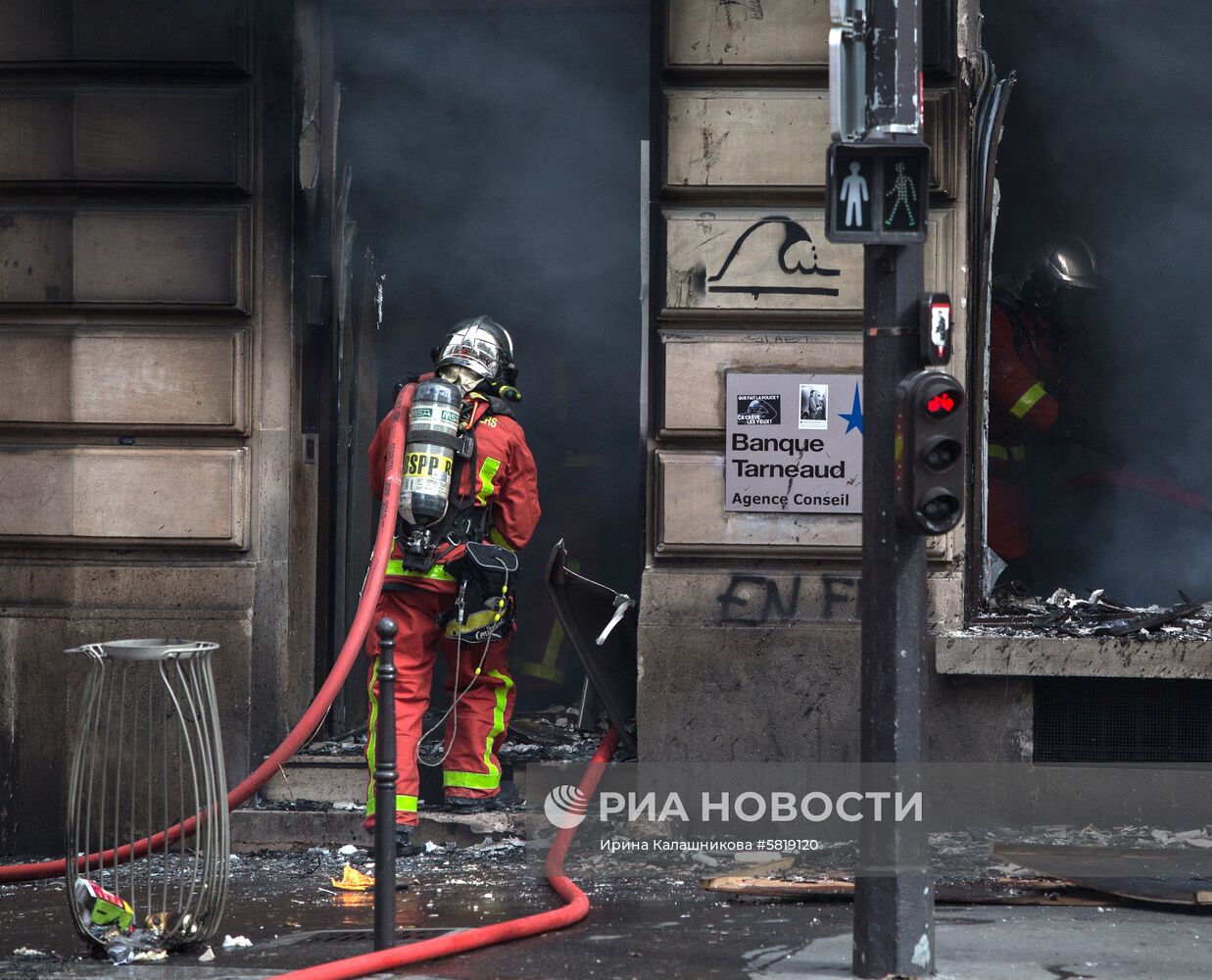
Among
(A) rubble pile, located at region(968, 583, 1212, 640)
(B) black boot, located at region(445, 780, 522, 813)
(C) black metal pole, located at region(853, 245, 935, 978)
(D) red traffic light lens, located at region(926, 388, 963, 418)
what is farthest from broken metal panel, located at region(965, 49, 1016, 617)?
(D) red traffic light lens, located at region(926, 388, 963, 418)

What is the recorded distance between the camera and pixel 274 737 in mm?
7145

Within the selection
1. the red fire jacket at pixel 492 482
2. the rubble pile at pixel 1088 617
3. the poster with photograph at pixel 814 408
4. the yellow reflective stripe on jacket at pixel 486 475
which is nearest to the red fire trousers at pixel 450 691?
the red fire jacket at pixel 492 482

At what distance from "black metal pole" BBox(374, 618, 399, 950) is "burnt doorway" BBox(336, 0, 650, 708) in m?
3.67

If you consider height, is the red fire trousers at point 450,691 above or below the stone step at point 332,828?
above

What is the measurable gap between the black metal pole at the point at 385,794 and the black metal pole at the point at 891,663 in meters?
1.39

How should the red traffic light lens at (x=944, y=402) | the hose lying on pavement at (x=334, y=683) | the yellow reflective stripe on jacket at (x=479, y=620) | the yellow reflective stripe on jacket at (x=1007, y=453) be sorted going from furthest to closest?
the yellow reflective stripe on jacket at (x=1007, y=453) → the yellow reflective stripe on jacket at (x=479, y=620) → the hose lying on pavement at (x=334, y=683) → the red traffic light lens at (x=944, y=402)

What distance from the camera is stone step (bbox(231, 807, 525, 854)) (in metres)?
6.59

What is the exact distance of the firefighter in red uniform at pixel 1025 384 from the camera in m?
7.58

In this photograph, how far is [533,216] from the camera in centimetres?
838

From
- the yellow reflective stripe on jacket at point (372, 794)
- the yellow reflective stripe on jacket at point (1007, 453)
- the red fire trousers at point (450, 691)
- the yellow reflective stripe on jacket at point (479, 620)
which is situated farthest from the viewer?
the yellow reflective stripe on jacket at point (1007, 453)

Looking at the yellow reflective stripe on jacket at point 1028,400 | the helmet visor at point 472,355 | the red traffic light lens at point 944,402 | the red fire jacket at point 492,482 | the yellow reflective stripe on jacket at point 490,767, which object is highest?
the helmet visor at point 472,355

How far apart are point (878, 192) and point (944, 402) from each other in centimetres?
63

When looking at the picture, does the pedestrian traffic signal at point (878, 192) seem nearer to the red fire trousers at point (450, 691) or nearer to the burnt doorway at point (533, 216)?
the red fire trousers at point (450, 691)

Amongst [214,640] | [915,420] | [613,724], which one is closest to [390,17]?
[214,640]
